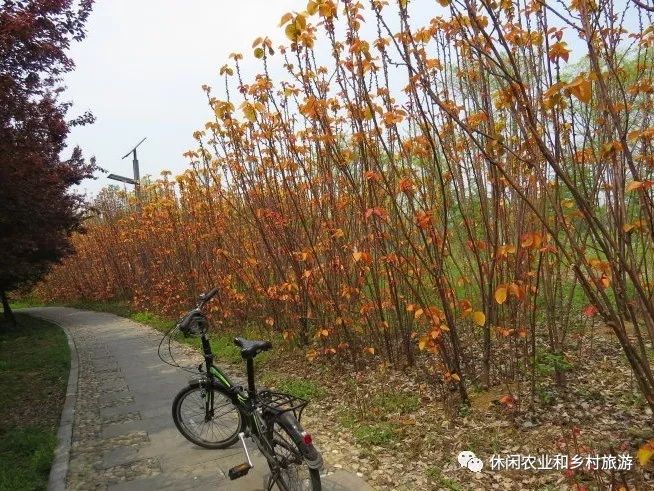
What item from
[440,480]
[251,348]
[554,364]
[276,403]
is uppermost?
[251,348]

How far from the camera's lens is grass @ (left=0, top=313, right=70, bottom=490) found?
4.08 m

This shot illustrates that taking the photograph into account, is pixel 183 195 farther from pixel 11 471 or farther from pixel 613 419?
pixel 613 419

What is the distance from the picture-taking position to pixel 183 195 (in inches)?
380

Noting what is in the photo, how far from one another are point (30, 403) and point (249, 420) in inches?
163

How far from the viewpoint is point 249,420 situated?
3.45 m

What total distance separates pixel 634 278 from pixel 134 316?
13318mm

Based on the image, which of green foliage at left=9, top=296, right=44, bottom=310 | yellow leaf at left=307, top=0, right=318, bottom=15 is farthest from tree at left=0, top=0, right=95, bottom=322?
green foliage at left=9, top=296, right=44, bottom=310

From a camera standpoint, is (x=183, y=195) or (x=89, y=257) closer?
(x=183, y=195)

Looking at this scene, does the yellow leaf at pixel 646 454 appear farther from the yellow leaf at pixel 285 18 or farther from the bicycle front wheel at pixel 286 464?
the yellow leaf at pixel 285 18

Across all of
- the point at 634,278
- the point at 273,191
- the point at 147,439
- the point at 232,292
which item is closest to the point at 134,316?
the point at 232,292

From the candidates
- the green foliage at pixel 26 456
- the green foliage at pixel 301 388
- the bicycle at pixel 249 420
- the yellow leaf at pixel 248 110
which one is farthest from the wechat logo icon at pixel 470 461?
the yellow leaf at pixel 248 110

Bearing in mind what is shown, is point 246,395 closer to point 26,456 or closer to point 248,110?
point 26,456

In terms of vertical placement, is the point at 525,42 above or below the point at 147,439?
above

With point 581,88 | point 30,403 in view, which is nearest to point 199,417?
point 30,403
